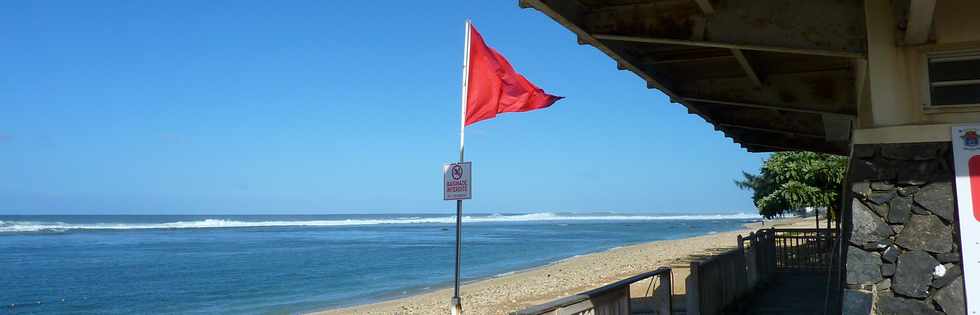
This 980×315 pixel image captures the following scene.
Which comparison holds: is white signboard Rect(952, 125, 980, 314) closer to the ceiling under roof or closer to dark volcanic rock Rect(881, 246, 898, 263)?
dark volcanic rock Rect(881, 246, 898, 263)

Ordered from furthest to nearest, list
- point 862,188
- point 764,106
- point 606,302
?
point 764,106 < point 606,302 < point 862,188

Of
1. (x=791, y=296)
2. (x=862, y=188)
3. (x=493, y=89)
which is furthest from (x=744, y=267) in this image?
(x=862, y=188)

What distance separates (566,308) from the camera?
5445 mm

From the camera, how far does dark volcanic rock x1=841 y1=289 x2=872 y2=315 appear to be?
527 centimetres

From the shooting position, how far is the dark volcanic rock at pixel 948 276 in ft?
16.9

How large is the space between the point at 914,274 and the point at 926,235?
297mm

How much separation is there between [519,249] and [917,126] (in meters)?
50.8

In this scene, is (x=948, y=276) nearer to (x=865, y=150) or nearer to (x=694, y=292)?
(x=865, y=150)

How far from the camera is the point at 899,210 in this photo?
5.34 meters

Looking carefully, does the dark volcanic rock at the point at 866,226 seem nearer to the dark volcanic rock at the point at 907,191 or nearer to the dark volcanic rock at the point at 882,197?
the dark volcanic rock at the point at 882,197

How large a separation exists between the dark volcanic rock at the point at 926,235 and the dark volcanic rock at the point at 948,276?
0.13 meters

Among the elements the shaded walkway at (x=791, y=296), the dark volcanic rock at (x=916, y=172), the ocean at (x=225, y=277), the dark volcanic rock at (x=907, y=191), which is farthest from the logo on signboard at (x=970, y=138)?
the ocean at (x=225, y=277)

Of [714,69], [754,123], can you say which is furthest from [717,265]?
[754,123]

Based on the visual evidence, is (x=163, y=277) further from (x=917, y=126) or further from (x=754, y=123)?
(x=917, y=126)
